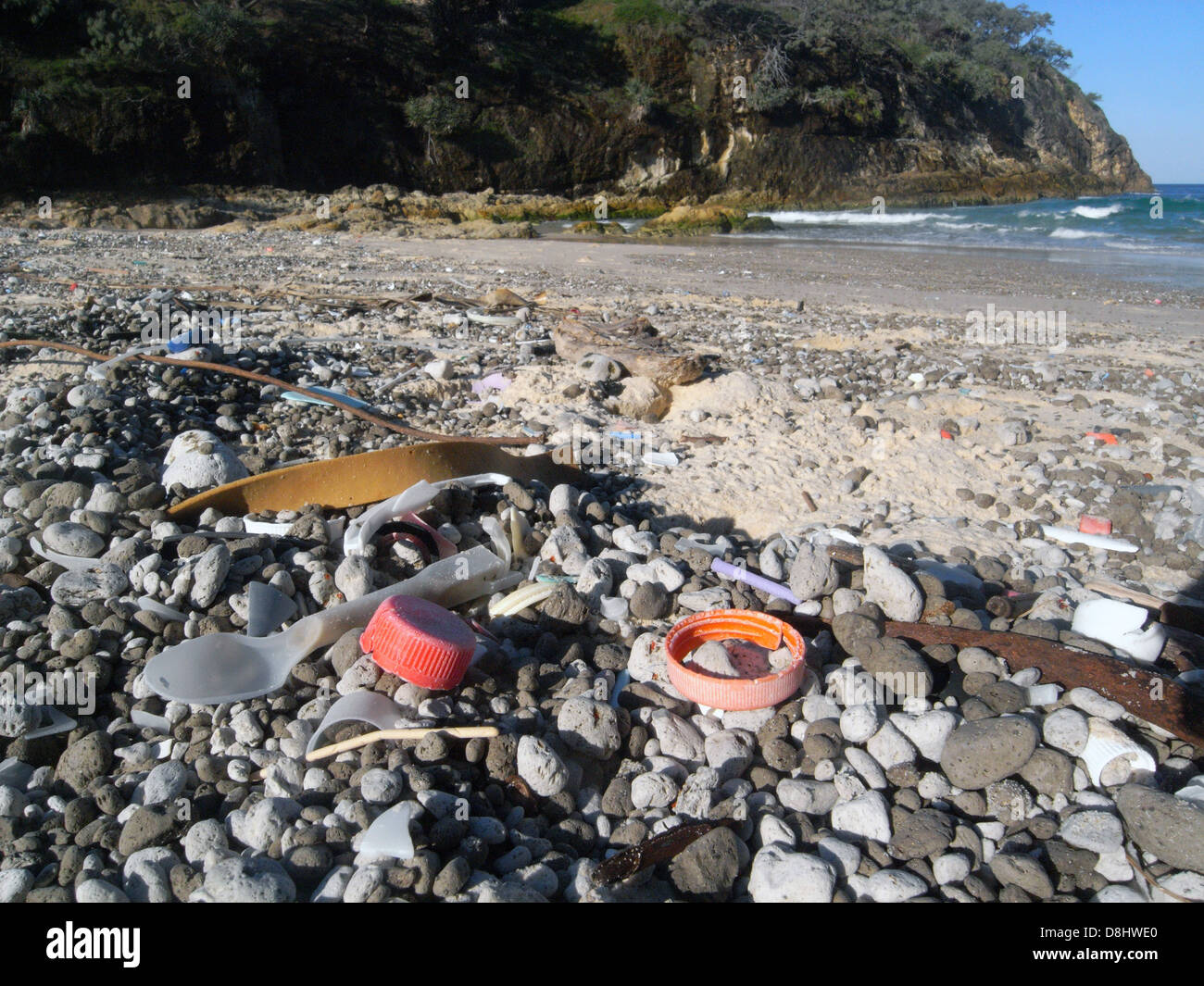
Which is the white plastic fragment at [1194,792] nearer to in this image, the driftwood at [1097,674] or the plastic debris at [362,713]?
the driftwood at [1097,674]

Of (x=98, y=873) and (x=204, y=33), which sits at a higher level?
(x=204, y=33)

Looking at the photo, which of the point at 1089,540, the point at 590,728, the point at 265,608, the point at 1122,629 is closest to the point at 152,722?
the point at 265,608

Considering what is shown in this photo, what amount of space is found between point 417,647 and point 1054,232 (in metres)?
19.4

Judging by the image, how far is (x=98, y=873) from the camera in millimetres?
1475

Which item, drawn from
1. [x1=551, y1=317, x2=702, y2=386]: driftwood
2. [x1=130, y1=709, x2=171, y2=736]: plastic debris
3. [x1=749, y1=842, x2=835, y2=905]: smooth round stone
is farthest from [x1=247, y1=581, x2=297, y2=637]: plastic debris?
[x1=551, y1=317, x2=702, y2=386]: driftwood

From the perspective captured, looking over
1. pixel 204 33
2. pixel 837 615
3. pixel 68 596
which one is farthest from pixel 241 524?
pixel 204 33

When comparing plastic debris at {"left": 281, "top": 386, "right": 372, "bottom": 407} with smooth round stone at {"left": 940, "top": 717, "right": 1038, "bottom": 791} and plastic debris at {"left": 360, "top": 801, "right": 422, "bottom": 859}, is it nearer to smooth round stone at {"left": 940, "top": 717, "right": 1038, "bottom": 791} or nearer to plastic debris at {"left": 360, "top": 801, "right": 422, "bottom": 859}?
plastic debris at {"left": 360, "top": 801, "right": 422, "bottom": 859}

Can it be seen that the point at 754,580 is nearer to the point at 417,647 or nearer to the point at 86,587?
the point at 417,647

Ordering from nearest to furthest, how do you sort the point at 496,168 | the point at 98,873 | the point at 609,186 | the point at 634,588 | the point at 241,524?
the point at 98,873
the point at 634,588
the point at 241,524
the point at 496,168
the point at 609,186

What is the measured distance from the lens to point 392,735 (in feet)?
5.70

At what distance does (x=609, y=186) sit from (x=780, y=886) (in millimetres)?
24345

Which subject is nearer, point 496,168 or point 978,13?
point 496,168

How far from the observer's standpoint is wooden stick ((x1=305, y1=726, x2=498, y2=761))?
5.65ft

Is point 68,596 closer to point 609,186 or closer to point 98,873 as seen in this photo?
point 98,873
